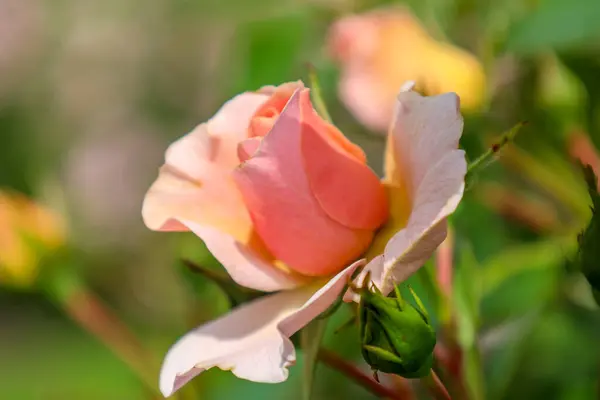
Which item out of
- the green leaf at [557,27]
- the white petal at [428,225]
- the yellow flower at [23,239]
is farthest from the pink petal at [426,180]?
the yellow flower at [23,239]

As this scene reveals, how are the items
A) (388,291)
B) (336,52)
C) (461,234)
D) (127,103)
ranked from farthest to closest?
(127,103) < (336,52) < (461,234) < (388,291)

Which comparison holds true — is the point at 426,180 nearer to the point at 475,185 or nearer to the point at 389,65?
the point at 475,185

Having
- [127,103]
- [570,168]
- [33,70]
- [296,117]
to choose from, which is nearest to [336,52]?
[570,168]

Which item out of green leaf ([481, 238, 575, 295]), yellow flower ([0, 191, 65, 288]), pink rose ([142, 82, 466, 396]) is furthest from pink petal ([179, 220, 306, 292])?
yellow flower ([0, 191, 65, 288])

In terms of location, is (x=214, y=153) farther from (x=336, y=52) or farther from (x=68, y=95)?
(x=68, y=95)

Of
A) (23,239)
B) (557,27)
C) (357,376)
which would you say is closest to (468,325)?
(357,376)

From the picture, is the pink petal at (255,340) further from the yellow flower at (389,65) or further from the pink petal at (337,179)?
the yellow flower at (389,65)

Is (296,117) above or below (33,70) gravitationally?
above
